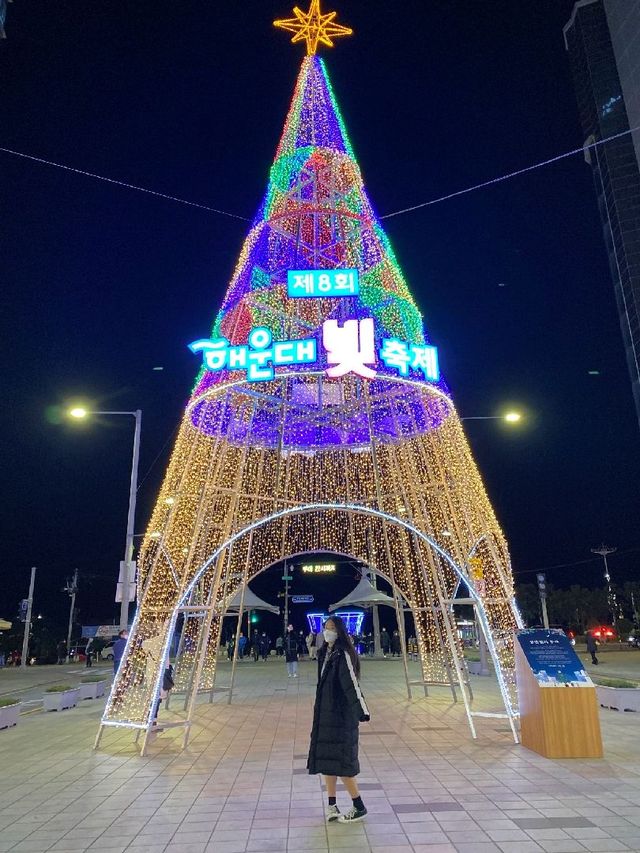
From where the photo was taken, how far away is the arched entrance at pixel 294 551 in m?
8.10

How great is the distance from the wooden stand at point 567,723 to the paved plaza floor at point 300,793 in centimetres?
20

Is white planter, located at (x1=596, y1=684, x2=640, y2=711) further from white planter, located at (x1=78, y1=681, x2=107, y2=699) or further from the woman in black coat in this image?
white planter, located at (x1=78, y1=681, x2=107, y2=699)

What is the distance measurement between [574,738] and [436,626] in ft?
20.1

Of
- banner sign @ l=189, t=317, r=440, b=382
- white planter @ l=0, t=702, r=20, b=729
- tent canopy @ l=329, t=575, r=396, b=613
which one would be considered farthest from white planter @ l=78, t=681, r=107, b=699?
tent canopy @ l=329, t=575, r=396, b=613

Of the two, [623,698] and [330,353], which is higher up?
[330,353]

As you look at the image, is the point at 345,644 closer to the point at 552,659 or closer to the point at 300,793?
the point at 300,793

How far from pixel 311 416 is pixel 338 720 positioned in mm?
7646

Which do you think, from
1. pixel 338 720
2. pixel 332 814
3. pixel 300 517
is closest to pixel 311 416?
pixel 300 517

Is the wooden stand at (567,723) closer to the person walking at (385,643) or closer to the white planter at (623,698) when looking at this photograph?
the white planter at (623,698)

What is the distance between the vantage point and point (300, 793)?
5.64 metres

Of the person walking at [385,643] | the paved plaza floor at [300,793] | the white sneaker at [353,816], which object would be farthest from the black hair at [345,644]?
the person walking at [385,643]

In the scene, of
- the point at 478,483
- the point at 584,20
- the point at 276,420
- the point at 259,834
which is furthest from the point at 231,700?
the point at 584,20

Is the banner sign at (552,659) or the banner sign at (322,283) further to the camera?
the banner sign at (322,283)

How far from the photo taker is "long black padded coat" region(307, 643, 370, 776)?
4875 millimetres
